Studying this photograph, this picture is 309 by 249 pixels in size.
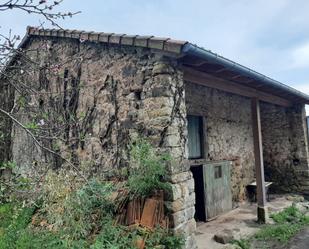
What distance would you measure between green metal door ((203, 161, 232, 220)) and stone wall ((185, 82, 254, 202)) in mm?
373

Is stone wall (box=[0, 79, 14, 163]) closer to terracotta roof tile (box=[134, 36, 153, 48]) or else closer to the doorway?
terracotta roof tile (box=[134, 36, 153, 48])

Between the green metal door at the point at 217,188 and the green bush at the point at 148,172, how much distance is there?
118 inches

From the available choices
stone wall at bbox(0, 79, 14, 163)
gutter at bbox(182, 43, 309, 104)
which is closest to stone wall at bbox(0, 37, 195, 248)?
gutter at bbox(182, 43, 309, 104)

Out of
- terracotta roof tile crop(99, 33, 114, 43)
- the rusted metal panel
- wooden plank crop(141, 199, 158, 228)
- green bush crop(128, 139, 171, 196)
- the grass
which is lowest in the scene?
the grass

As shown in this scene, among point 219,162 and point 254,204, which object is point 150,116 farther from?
point 254,204

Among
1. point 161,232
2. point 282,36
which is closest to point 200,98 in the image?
point 161,232

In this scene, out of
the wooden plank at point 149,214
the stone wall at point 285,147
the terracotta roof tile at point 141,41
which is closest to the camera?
the wooden plank at point 149,214

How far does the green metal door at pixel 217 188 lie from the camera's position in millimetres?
7125

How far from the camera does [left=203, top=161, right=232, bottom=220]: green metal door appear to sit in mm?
7125

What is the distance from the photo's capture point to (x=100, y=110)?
5.59m

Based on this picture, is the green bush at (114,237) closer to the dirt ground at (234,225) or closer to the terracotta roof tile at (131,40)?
the dirt ground at (234,225)

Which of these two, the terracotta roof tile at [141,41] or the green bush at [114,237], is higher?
A: the terracotta roof tile at [141,41]

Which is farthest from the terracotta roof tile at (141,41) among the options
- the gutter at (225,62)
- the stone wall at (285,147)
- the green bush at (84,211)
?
the stone wall at (285,147)

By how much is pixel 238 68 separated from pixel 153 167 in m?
2.38
